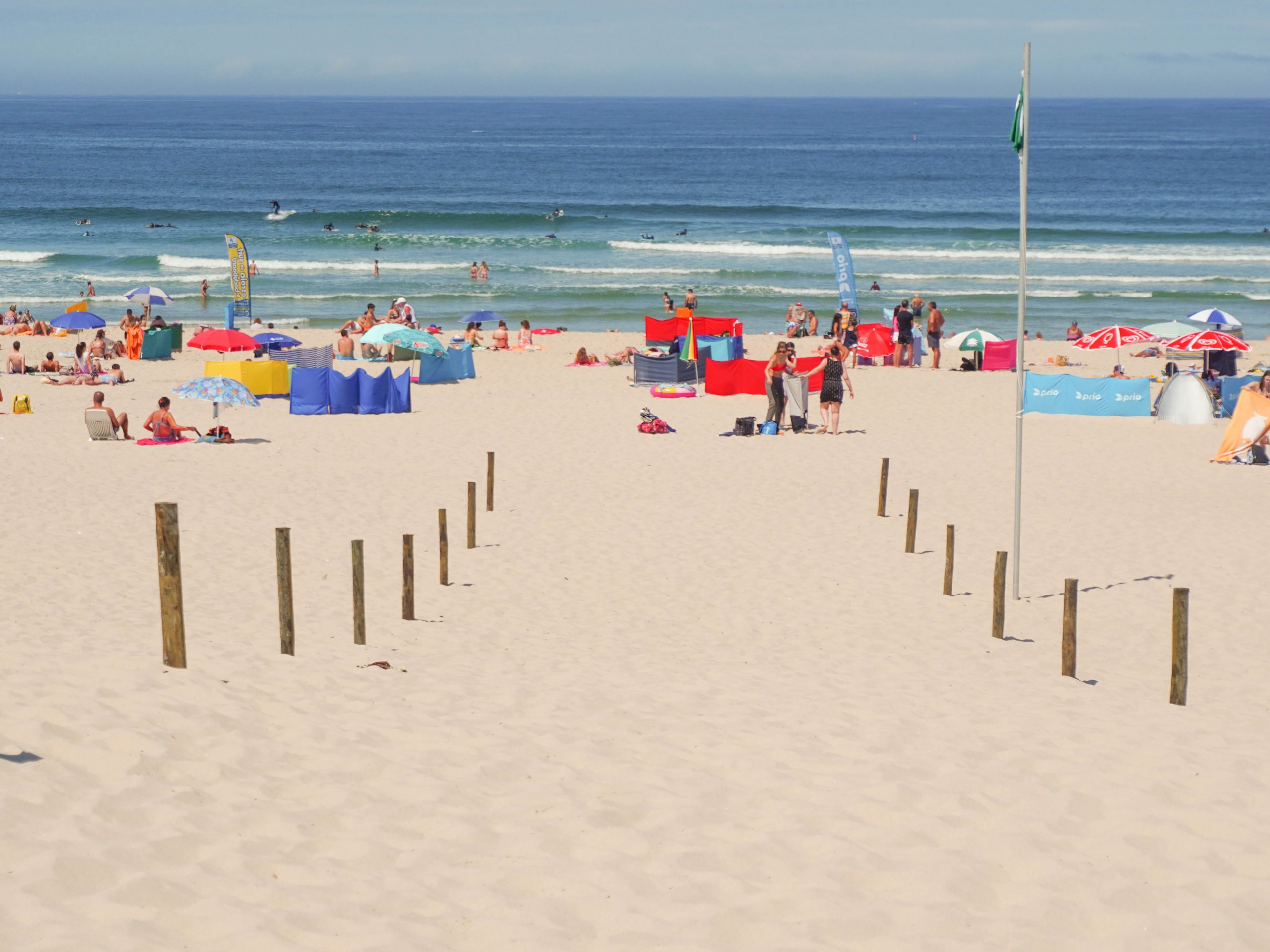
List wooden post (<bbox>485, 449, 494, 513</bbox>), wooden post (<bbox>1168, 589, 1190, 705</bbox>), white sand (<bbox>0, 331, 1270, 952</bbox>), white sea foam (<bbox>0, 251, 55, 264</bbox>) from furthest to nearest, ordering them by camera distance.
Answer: white sea foam (<bbox>0, 251, 55, 264</bbox>), wooden post (<bbox>485, 449, 494, 513</bbox>), wooden post (<bbox>1168, 589, 1190, 705</bbox>), white sand (<bbox>0, 331, 1270, 952</bbox>)

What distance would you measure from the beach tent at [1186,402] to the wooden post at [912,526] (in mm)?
9263

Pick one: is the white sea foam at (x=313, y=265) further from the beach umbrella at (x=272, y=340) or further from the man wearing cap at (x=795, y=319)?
the beach umbrella at (x=272, y=340)

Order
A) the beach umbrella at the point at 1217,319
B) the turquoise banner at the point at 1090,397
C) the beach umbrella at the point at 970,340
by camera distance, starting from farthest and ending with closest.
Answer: the beach umbrella at the point at 970,340 → the beach umbrella at the point at 1217,319 → the turquoise banner at the point at 1090,397

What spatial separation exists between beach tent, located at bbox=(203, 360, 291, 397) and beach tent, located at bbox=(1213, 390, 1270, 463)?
48.8 ft

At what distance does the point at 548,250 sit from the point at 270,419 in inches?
1364

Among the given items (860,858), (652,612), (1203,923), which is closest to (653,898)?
(860,858)

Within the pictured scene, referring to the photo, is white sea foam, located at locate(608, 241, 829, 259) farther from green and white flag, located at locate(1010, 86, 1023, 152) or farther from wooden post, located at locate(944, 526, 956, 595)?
green and white flag, located at locate(1010, 86, 1023, 152)

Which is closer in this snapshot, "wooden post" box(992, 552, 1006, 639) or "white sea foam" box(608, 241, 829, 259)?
"wooden post" box(992, 552, 1006, 639)

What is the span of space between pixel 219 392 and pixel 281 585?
10333 mm

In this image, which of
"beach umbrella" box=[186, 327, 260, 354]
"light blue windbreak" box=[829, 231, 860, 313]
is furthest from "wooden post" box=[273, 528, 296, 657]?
"light blue windbreak" box=[829, 231, 860, 313]

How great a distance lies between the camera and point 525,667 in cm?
955

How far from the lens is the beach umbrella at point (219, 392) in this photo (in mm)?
18672

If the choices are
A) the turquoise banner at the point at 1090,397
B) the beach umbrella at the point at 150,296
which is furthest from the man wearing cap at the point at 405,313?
the turquoise banner at the point at 1090,397

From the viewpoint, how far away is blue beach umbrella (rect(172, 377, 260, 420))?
61.3 feet
